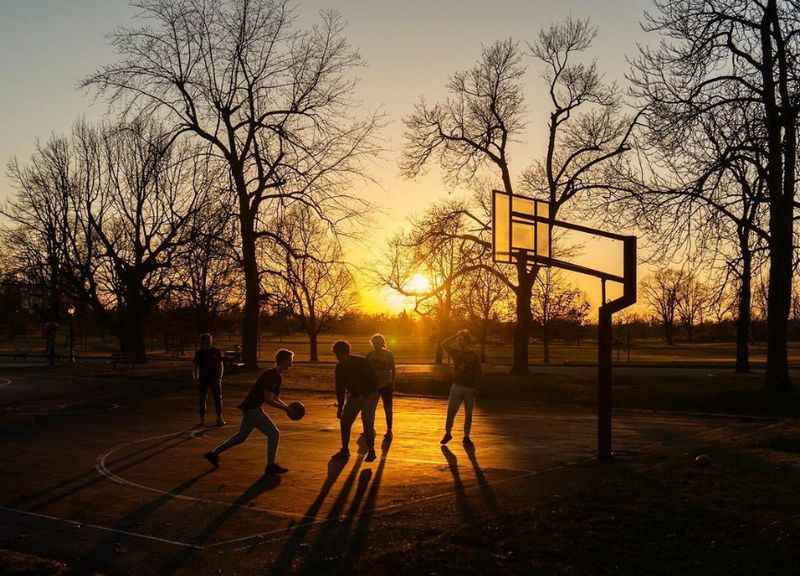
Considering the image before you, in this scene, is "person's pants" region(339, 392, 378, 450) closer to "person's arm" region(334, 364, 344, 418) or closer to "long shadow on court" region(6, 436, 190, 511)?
"person's arm" region(334, 364, 344, 418)

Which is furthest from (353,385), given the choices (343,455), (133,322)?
(133,322)

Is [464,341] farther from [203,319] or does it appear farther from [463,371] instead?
[203,319]

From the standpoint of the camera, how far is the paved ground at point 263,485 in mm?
9000

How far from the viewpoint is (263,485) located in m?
12.6

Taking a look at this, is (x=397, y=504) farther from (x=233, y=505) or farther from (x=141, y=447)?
(x=141, y=447)

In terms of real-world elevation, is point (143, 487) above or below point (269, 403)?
below

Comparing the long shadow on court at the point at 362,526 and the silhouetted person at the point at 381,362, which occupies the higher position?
the silhouetted person at the point at 381,362

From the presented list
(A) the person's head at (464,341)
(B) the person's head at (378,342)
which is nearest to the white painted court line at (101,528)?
(B) the person's head at (378,342)

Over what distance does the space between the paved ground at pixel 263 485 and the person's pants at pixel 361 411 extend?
0.49 metres

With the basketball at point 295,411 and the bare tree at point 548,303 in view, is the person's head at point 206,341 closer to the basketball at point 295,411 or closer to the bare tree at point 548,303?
the basketball at point 295,411

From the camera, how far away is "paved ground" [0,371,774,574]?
900cm

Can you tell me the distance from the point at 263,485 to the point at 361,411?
108 inches

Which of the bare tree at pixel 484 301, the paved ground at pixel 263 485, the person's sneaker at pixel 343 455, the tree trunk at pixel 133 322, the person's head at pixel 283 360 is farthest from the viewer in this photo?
the bare tree at pixel 484 301

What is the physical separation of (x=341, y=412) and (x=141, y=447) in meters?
4.50
